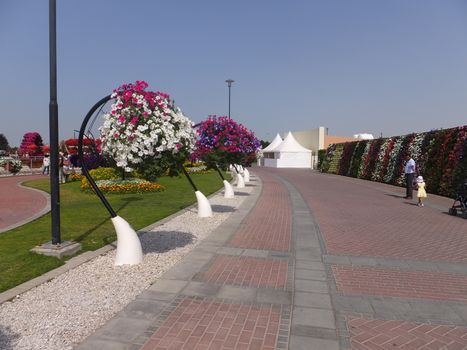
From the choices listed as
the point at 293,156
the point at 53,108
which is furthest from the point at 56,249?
the point at 293,156

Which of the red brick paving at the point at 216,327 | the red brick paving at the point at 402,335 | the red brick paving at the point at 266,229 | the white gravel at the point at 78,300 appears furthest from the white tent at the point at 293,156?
the red brick paving at the point at 402,335

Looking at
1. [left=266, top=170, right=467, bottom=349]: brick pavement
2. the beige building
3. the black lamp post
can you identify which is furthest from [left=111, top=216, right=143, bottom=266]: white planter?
the beige building

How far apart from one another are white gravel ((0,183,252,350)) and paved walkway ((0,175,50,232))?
3989mm

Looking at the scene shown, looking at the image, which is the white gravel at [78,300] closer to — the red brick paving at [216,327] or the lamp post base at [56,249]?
the lamp post base at [56,249]

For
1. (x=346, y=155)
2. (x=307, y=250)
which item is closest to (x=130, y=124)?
(x=307, y=250)

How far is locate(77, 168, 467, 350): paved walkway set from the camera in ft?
11.3

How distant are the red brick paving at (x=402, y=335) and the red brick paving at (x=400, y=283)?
32.7 inches

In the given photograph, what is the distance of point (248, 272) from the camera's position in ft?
17.6

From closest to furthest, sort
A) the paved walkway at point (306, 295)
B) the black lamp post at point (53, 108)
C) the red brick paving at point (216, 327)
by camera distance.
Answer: the red brick paving at point (216, 327), the paved walkway at point (306, 295), the black lamp post at point (53, 108)

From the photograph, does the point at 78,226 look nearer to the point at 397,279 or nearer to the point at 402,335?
the point at 397,279

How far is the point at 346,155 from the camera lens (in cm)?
3191

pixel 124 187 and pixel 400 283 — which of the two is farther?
pixel 124 187

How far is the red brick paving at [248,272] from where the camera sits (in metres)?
4.97

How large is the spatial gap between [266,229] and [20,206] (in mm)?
7972
